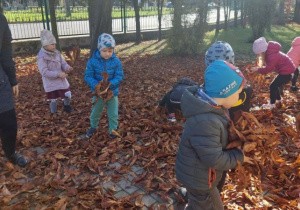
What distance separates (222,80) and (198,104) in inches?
10.1

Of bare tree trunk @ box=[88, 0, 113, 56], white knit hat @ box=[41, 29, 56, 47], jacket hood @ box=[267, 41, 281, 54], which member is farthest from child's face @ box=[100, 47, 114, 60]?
bare tree trunk @ box=[88, 0, 113, 56]

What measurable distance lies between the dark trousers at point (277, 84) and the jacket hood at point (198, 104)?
3.88 metres

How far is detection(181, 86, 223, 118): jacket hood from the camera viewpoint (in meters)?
2.07

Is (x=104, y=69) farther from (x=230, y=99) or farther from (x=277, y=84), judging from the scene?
(x=277, y=84)

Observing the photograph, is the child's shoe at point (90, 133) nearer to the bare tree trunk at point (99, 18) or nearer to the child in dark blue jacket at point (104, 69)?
the child in dark blue jacket at point (104, 69)

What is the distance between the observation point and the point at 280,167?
3461 mm

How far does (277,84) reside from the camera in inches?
216

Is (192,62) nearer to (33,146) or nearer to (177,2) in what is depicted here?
(177,2)

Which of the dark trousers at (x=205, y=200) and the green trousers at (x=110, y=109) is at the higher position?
the green trousers at (x=110, y=109)

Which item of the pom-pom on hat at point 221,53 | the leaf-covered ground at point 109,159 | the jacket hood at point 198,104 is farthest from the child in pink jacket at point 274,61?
the jacket hood at point 198,104

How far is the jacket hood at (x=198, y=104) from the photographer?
207 centimetres

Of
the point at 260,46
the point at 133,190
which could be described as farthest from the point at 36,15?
the point at 133,190

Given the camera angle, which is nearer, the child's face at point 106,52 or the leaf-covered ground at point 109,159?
the leaf-covered ground at point 109,159

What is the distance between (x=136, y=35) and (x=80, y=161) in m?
11.8
